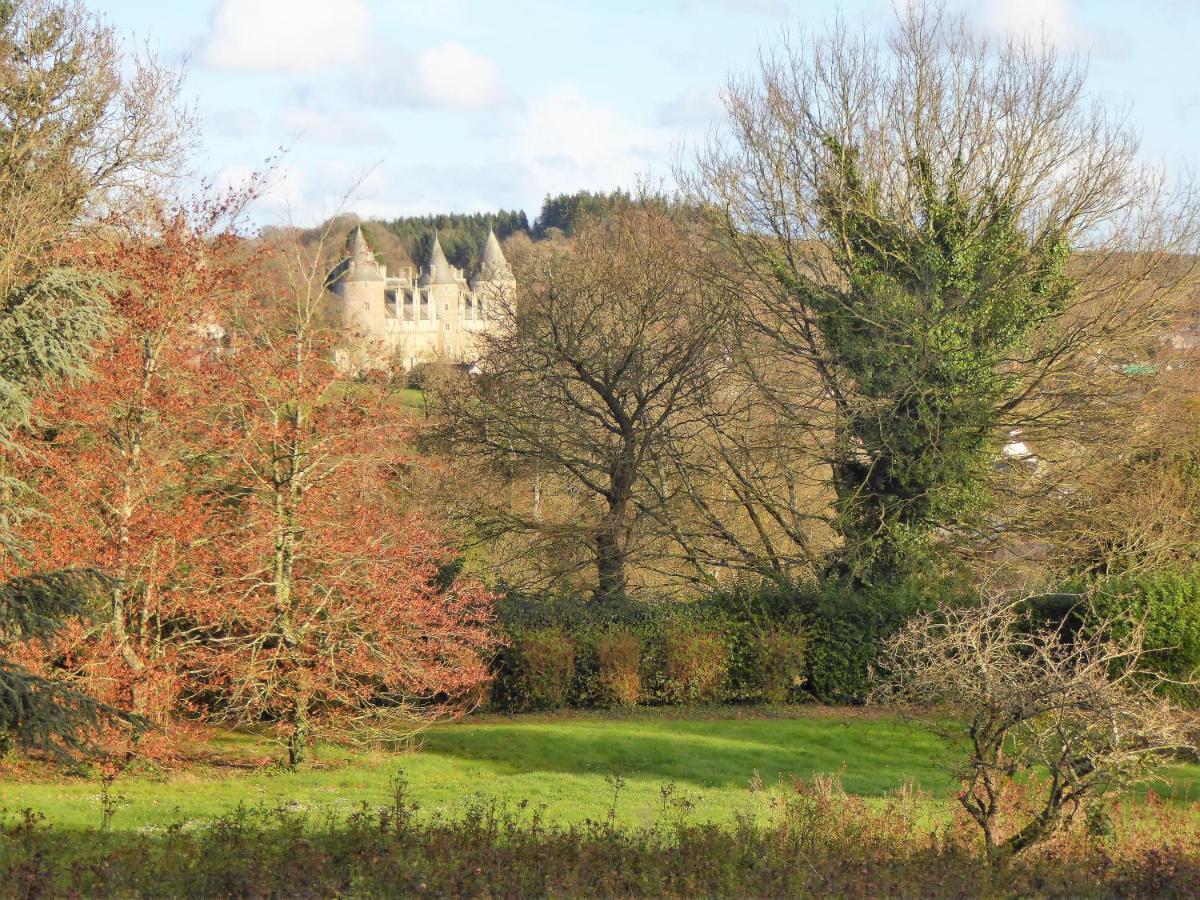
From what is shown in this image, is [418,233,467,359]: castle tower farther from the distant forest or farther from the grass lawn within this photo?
the grass lawn

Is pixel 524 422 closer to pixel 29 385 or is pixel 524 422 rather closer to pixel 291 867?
pixel 29 385

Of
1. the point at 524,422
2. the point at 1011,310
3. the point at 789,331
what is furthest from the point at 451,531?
the point at 1011,310

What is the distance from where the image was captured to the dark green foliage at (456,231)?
429ft

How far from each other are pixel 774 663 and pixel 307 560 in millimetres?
8614

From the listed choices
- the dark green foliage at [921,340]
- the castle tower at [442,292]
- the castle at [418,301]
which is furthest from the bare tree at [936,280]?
the castle tower at [442,292]

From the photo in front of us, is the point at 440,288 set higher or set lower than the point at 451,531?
Result: higher

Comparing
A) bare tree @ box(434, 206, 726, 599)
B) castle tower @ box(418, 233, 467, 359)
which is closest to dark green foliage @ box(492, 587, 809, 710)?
bare tree @ box(434, 206, 726, 599)

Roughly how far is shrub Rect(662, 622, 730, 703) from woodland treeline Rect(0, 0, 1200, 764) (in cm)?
8

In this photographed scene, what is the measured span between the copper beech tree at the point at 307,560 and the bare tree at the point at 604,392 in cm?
677

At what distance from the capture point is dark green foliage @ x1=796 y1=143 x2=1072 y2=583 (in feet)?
65.0

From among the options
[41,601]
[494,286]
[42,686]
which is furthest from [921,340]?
[42,686]

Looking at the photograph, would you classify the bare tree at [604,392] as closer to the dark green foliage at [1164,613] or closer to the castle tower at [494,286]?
the castle tower at [494,286]

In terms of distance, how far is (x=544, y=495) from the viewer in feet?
86.8

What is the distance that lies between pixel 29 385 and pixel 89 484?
4348 mm
